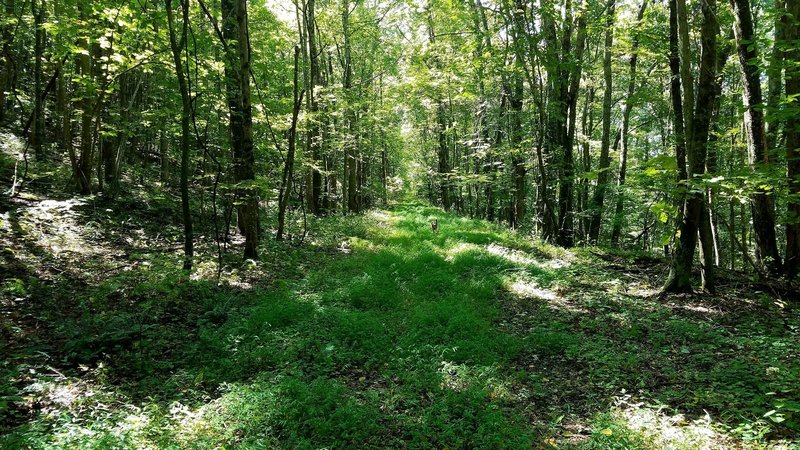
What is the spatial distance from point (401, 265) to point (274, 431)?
249 inches

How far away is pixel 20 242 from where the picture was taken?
25.2 ft

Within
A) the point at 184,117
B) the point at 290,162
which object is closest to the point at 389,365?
the point at 184,117

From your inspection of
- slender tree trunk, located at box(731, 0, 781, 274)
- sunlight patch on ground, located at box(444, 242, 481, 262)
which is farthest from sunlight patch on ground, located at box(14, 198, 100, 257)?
slender tree trunk, located at box(731, 0, 781, 274)

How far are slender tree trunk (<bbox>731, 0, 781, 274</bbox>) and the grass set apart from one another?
117 cm

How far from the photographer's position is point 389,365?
5.86 metres

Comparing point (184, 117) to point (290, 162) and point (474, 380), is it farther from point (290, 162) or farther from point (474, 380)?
point (474, 380)

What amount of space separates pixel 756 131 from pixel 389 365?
7811 millimetres

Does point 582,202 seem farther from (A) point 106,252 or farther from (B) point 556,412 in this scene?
(A) point 106,252

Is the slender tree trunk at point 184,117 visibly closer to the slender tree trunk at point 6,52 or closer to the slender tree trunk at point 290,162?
the slender tree trunk at point 290,162

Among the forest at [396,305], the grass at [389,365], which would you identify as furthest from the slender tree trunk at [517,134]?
the grass at [389,365]

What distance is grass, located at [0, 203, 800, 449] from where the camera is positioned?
412cm

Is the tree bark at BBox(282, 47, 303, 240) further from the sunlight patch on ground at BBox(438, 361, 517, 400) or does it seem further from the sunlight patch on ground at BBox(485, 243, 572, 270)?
the sunlight patch on ground at BBox(438, 361, 517, 400)

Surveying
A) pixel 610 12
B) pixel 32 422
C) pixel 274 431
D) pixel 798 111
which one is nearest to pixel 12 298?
pixel 32 422

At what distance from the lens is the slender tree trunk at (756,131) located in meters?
7.29
